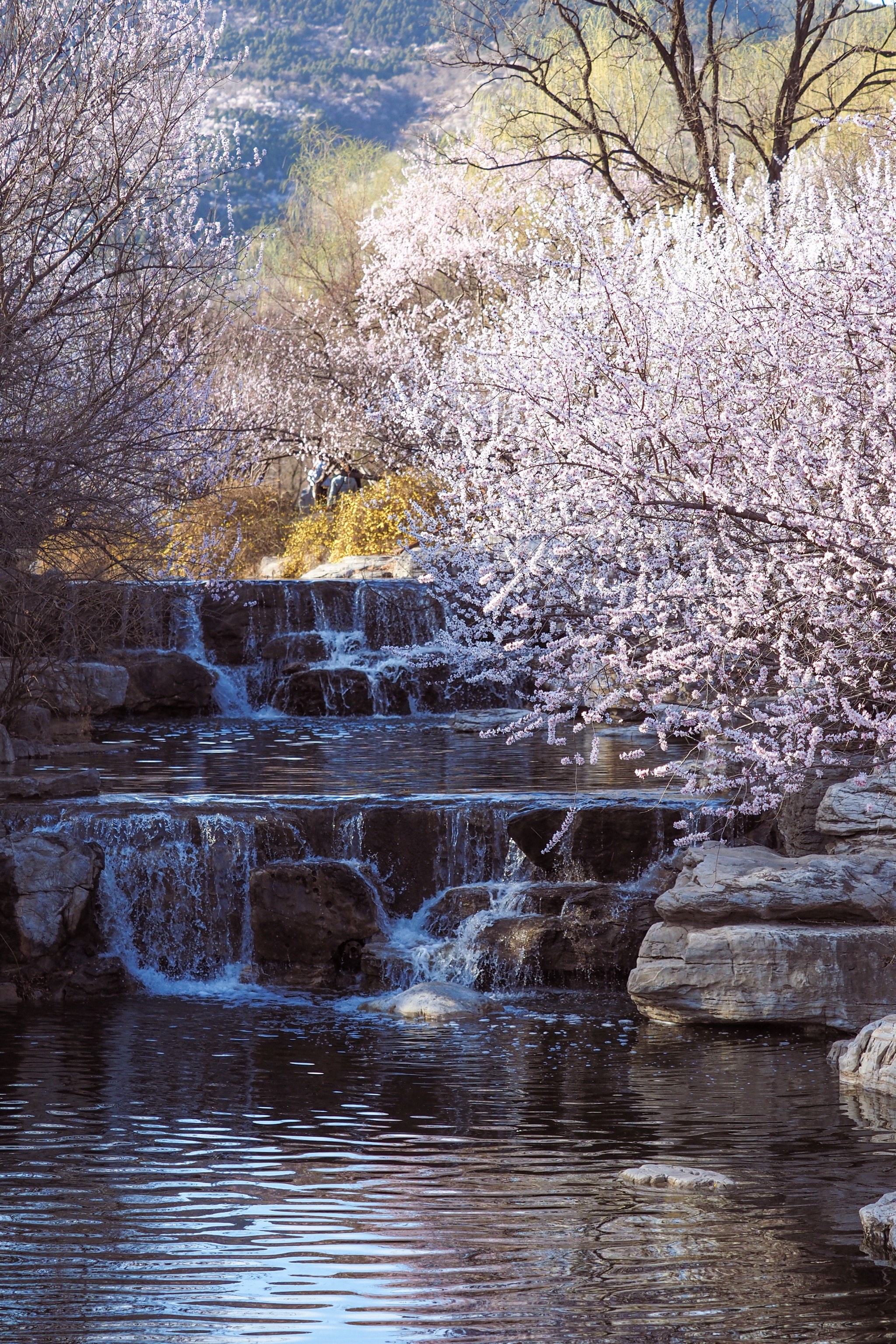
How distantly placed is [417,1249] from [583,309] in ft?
26.0

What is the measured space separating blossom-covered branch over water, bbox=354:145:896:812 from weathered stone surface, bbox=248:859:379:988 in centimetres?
155

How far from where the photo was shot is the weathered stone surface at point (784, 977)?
7305mm

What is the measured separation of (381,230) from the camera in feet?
83.7

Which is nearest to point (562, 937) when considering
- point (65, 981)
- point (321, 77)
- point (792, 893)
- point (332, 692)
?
point (792, 893)

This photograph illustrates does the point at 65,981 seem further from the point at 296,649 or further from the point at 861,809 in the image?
the point at 296,649

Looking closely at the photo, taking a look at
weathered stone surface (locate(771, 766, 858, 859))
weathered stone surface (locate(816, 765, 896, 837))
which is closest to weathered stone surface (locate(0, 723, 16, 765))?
weathered stone surface (locate(771, 766, 858, 859))

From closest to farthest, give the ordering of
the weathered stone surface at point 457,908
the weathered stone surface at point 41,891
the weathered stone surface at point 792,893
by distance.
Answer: the weathered stone surface at point 792,893 < the weathered stone surface at point 41,891 < the weathered stone surface at point 457,908

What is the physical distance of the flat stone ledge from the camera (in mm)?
4957

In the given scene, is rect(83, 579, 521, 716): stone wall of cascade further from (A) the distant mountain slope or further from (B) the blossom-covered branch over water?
(A) the distant mountain slope

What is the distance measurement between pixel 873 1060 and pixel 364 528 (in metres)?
17.3

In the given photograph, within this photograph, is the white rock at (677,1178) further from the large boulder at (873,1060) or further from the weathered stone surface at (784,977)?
the weathered stone surface at (784,977)

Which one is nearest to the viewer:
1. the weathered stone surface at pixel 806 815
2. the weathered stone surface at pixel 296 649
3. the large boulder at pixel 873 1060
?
the large boulder at pixel 873 1060

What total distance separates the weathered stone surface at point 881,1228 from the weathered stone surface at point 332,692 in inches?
461

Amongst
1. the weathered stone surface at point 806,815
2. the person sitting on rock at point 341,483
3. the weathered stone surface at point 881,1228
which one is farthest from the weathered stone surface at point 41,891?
the person sitting on rock at point 341,483
